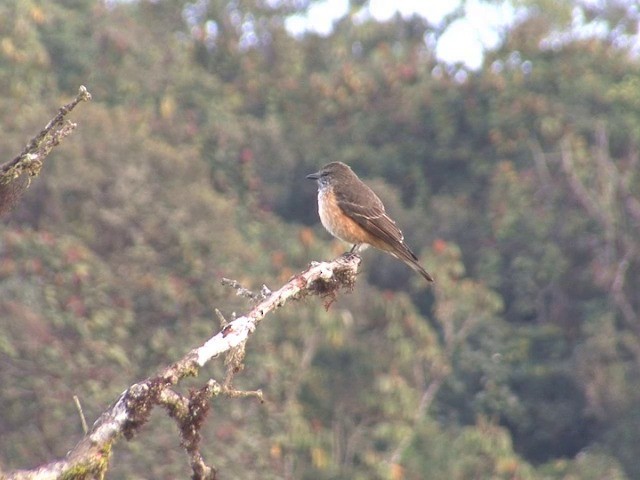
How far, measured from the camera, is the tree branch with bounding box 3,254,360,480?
15.0 feet

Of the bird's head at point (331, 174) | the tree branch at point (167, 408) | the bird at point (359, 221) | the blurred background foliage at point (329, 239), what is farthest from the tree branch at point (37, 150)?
the blurred background foliage at point (329, 239)

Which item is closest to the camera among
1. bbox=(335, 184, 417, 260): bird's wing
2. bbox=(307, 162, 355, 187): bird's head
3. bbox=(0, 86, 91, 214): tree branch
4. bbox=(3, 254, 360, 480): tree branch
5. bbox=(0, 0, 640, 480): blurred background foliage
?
bbox=(3, 254, 360, 480): tree branch

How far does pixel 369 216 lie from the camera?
31.7 ft

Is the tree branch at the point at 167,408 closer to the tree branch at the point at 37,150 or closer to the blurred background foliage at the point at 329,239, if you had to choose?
the tree branch at the point at 37,150

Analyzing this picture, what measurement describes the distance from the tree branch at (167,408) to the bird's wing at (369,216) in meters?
3.87

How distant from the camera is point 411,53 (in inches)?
1165

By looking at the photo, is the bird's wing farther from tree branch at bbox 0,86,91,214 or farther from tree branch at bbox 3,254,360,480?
tree branch at bbox 0,86,91,214

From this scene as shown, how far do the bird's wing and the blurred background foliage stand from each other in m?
3.20

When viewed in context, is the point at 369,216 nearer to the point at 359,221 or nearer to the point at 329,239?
the point at 359,221

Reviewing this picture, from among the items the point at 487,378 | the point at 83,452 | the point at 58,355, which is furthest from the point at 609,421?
the point at 83,452

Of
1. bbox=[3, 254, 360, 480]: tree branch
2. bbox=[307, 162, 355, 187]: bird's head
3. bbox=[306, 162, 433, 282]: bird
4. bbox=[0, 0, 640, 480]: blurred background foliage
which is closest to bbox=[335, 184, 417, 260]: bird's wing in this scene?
bbox=[306, 162, 433, 282]: bird

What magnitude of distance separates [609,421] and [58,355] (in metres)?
10.1

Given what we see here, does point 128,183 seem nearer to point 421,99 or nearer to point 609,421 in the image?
point 609,421

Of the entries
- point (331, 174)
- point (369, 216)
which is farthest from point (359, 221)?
point (331, 174)
